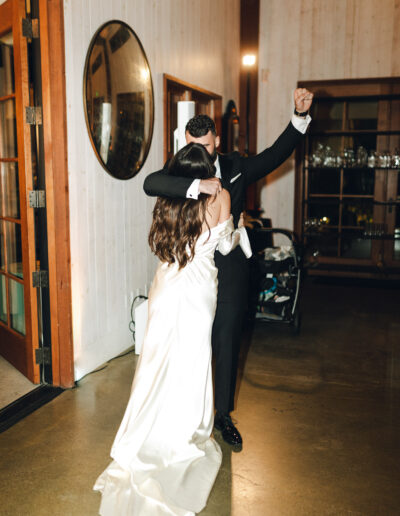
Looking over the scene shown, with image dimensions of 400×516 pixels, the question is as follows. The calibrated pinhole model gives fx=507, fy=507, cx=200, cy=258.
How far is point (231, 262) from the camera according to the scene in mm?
2604

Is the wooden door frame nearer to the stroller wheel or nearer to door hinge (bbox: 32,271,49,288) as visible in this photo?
door hinge (bbox: 32,271,49,288)

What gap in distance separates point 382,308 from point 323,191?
226cm

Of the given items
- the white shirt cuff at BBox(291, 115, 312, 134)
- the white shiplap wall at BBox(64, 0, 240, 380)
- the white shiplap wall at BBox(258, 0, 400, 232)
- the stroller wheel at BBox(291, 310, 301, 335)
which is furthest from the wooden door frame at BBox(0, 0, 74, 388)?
the white shiplap wall at BBox(258, 0, 400, 232)

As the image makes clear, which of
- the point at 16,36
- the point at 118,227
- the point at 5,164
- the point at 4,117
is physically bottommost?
the point at 118,227

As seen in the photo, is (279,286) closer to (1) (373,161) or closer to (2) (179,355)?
(2) (179,355)

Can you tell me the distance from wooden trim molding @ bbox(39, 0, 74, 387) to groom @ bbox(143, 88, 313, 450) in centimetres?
96

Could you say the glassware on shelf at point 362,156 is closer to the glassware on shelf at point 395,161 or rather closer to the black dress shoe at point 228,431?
the glassware on shelf at point 395,161

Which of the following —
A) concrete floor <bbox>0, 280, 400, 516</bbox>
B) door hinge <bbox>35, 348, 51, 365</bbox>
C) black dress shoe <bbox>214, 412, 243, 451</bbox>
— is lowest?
concrete floor <bbox>0, 280, 400, 516</bbox>

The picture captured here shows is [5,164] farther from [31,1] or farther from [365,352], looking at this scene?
[365,352]

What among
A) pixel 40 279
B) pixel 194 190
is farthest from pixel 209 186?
pixel 40 279

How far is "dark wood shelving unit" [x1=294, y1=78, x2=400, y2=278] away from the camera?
675 cm

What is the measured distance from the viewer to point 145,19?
13.5 ft

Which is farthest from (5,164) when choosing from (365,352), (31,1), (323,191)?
(323,191)

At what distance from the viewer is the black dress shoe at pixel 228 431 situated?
8.68 ft
